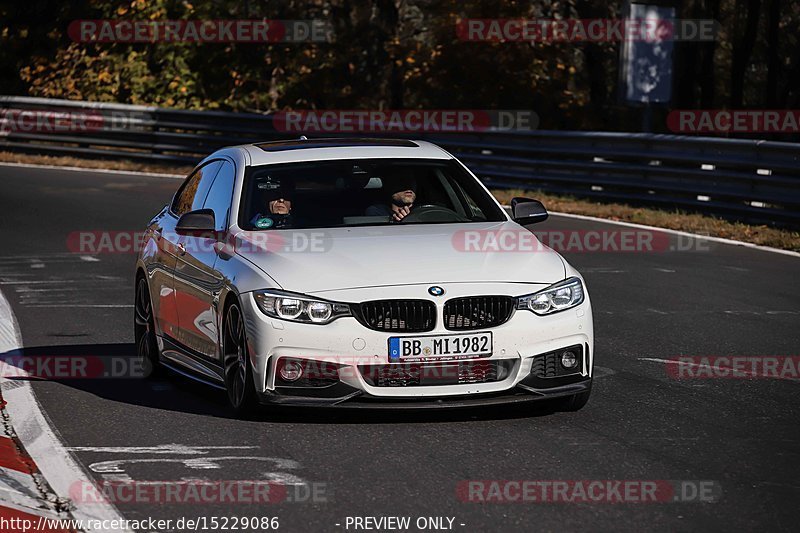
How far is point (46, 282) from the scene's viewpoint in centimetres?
1516

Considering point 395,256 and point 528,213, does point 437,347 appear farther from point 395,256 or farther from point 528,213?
point 528,213

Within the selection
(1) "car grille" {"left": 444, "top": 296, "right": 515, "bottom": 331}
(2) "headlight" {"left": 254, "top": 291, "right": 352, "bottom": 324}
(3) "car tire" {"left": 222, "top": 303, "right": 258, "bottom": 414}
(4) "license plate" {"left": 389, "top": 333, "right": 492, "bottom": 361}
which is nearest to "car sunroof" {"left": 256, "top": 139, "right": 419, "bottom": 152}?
(3) "car tire" {"left": 222, "top": 303, "right": 258, "bottom": 414}

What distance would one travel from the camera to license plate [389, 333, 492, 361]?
803cm

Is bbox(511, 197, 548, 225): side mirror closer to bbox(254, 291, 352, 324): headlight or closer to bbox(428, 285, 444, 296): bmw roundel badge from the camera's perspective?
bbox(428, 285, 444, 296): bmw roundel badge

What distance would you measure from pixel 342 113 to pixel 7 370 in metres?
22.1

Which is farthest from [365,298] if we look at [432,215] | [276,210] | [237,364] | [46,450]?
[46,450]

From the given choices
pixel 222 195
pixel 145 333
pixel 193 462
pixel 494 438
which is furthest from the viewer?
pixel 145 333

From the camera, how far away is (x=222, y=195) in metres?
9.76

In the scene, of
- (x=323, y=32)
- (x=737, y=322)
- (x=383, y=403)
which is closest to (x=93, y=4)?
(x=323, y=32)

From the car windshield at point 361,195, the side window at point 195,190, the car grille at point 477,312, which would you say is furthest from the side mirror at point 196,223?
the car grille at point 477,312

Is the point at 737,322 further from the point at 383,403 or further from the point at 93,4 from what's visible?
the point at 93,4

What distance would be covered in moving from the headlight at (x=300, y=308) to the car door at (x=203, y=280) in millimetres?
677

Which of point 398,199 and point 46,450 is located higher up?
point 398,199

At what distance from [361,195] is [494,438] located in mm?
2266
